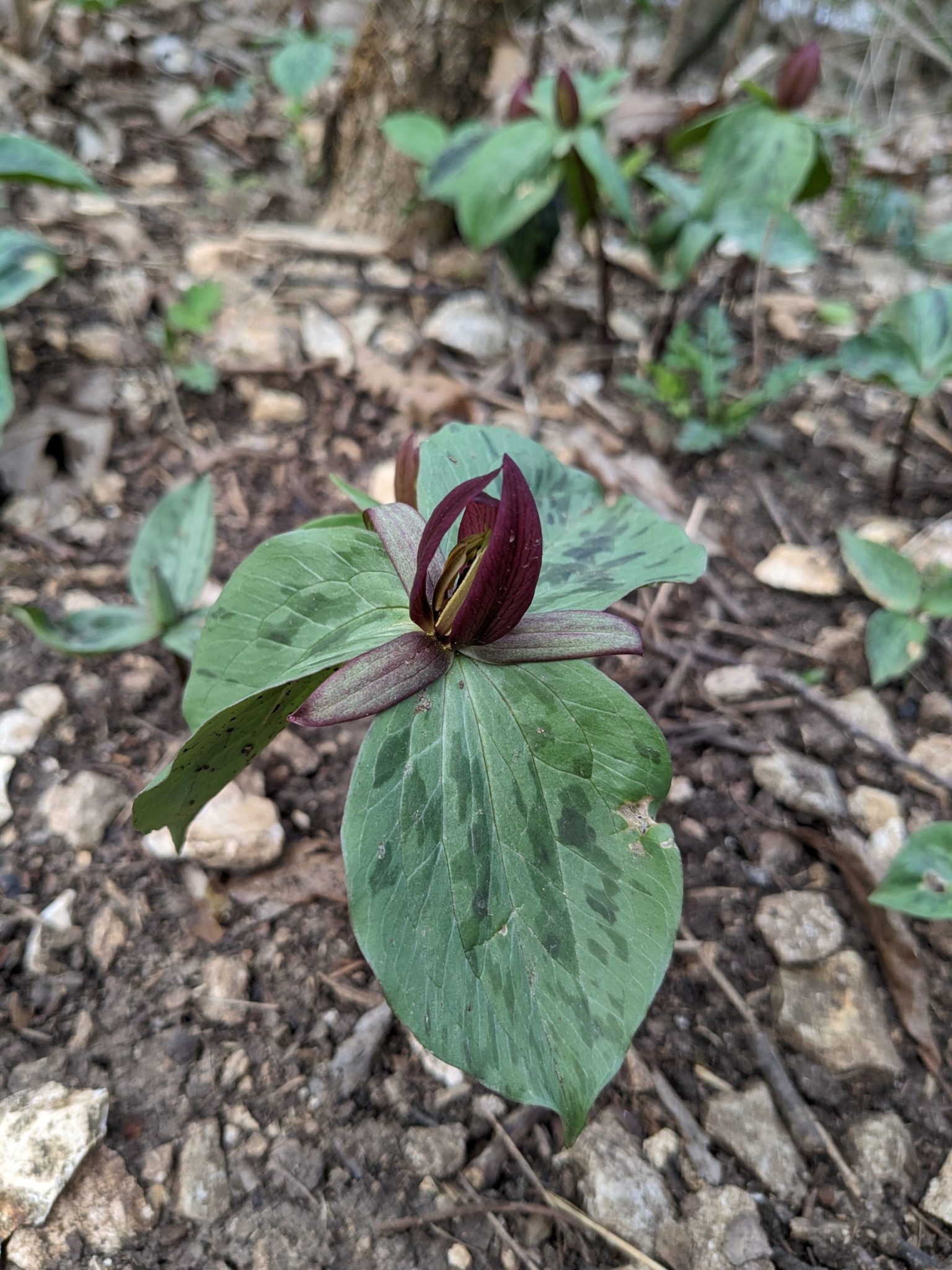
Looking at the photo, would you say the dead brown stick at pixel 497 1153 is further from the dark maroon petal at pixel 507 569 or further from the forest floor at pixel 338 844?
the dark maroon petal at pixel 507 569

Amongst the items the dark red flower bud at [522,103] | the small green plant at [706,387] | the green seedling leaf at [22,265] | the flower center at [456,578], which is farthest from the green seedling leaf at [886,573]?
the green seedling leaf at [22,265]

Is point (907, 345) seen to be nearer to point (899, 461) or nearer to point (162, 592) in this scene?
point (899, 461)

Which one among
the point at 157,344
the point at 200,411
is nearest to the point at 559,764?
the point at 200,411

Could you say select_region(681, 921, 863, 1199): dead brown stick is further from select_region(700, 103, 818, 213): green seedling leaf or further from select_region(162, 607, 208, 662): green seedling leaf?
select_region(700, 103, 818, 213): green seedling leaf

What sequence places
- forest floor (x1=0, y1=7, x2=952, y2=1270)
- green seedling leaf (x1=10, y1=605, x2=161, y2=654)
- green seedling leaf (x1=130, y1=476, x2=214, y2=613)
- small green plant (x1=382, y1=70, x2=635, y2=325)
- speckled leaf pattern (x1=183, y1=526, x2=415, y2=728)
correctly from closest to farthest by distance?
speckled leaf pattern (x1=183, y1=526, x2=415, y2=728) → forest floor (x1=0, y1=7, x2=952, y2=1270) → green seedling leaf (x1=10, y1=605, x2=161, y2=654) → green seedling leaf (x1=130, y1=476, x2=214, y2=613) → small green plant (x1=382, y1=70, x2=635, y2=325)

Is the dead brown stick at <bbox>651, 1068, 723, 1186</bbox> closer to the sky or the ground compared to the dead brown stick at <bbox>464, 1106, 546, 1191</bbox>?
closer to the sky

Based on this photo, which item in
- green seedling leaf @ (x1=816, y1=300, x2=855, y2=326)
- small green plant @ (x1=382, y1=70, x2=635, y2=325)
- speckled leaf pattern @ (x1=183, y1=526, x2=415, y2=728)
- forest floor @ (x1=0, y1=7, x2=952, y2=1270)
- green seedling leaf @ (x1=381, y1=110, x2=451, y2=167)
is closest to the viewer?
speckled leaf pattern @ (x1=183, y1=526, x2=415, y2=728)

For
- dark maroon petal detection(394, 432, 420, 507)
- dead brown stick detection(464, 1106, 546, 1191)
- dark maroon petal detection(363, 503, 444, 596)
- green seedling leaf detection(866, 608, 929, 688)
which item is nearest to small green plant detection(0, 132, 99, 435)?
dark maroon petal detection(394, 432, 420, 507)
